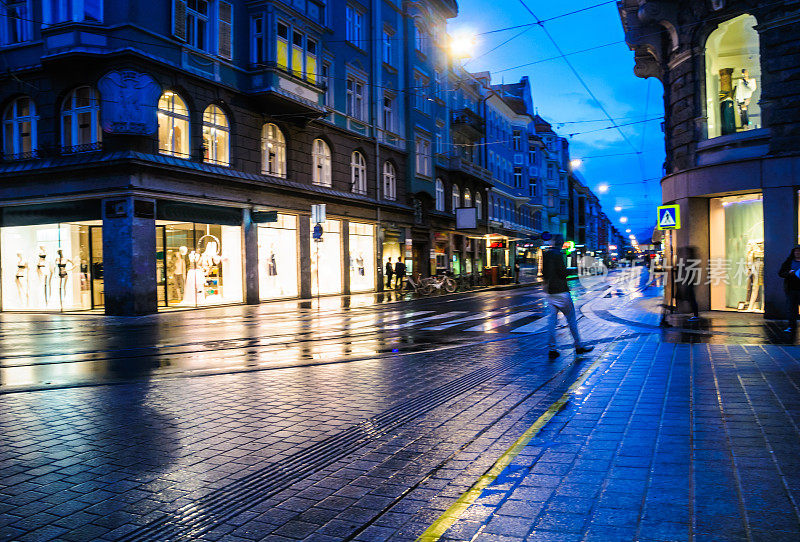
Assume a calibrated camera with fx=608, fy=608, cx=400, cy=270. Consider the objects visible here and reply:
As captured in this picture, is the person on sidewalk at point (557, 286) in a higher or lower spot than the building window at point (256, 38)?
lower

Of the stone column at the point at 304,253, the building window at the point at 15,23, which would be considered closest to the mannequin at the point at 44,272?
the building window at the point at 15,23

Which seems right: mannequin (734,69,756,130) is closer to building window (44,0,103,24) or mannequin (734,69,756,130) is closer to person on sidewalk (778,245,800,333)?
person on sidewalk (778,245,800,333)

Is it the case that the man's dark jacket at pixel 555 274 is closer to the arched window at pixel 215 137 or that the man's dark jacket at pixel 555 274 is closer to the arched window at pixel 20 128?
the arched window at pixel 215 137

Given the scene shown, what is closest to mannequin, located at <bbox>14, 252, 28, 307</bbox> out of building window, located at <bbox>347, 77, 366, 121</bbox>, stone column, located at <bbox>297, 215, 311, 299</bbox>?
stone column, located at <bbox>297, 215, 311, 299</bbox>

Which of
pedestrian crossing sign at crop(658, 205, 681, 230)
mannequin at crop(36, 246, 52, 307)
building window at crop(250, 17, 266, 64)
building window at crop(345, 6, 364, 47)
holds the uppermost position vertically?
building window at crop(345, 6, 364, 47)

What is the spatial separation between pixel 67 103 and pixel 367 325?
13192 mm

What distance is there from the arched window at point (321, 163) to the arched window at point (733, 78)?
54.5 feet

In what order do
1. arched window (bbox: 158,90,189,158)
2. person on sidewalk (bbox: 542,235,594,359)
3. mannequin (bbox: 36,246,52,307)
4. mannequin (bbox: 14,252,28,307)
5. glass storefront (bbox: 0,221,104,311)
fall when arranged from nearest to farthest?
1. person on sidewalk (bbox: 542,235,594,359)
2. arched window (bbox: 158,90,189,158)
3. glass storefront (bbox: 0,221,104,311)
4. mannequin (bbox: 36,246,52,307)
5. mannequin (bbox: 14,252,28,307)

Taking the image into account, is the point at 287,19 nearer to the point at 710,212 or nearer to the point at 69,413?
the point at 710,212

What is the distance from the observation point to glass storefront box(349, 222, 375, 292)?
30.9 meters

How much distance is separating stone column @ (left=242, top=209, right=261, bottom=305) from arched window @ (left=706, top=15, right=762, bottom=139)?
1577 cm

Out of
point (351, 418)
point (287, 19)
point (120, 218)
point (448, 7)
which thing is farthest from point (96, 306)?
point (448, 7)

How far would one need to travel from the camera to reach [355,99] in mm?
30688

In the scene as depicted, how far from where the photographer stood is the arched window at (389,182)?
112ft
